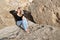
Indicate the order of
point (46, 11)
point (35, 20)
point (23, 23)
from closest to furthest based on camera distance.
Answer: point (23, 23) → point (46, 11) → point (35, 20)

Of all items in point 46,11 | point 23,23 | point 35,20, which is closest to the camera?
point 23,23

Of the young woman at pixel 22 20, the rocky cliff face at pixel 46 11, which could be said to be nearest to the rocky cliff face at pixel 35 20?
the rocky cliff face at pixel 46 11

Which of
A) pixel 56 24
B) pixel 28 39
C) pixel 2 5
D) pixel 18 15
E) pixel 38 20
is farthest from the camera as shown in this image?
pixel 2 5

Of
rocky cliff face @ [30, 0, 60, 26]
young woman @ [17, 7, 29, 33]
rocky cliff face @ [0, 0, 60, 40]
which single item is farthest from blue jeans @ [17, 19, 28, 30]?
rocky cliff face @ [30, 0, 60, 26]

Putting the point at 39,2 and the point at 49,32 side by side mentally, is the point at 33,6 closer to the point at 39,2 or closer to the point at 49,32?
the point at 39,2

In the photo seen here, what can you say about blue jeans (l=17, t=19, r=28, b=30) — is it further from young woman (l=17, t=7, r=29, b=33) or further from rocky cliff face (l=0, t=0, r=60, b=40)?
rocky cliff face (l=0, t=0, r=60, b=40)

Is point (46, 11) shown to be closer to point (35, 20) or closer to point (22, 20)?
point (35, 20)

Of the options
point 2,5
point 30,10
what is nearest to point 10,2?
point 2,5

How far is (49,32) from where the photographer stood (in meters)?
4.63

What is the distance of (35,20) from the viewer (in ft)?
18.8

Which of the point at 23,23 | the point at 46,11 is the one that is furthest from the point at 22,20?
the point at 46,11

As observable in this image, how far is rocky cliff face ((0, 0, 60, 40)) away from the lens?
452cm

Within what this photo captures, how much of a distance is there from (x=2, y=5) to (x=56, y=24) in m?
1.73

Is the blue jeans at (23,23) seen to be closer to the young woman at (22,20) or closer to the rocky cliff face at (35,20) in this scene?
the young woman at (22,20)
